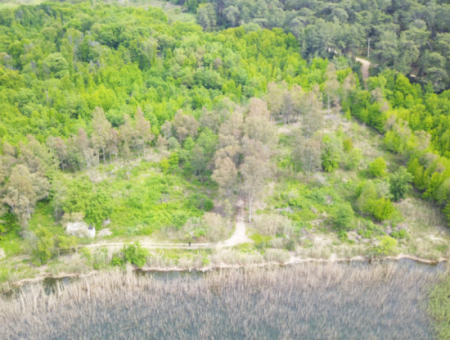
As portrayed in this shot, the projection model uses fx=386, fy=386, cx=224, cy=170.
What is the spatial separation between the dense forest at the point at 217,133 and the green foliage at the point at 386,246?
0.16 meters

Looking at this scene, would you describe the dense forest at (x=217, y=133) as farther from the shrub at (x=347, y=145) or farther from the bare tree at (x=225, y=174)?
the bare tree at (x=225, y=174)

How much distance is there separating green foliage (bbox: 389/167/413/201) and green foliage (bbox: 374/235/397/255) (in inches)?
348

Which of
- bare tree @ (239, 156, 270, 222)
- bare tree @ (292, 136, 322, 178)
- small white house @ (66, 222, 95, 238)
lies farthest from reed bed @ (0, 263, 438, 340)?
bare tree @ (292, 136, 322, 178)

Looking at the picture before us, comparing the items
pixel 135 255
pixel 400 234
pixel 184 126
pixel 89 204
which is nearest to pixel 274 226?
pixel 400 234

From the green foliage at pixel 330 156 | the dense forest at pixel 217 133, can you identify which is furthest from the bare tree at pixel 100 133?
the green foliage at pixel 330 156

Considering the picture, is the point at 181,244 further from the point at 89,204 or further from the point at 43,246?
the point at 43,246

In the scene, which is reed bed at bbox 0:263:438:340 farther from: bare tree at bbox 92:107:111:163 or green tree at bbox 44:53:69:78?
green tree at bbox 44:53:69:78

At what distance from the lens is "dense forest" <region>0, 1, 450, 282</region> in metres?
48.8

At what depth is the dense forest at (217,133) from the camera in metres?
48.8

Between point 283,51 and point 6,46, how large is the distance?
65.3 m

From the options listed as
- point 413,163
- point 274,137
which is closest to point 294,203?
point 274,137

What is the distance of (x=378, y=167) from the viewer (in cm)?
5738

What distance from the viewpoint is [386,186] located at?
5181cm

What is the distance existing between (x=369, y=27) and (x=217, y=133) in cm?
4957
